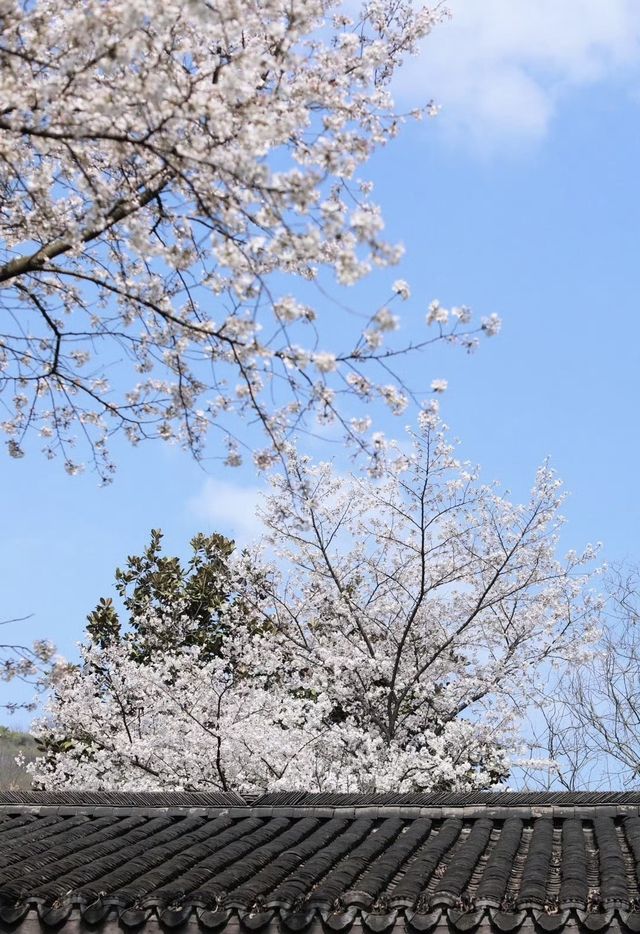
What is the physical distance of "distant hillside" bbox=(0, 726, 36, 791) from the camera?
2574 centimetres

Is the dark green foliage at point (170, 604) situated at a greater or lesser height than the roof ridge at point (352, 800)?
greater

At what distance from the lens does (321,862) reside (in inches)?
203

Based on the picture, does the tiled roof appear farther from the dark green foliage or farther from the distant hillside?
the distant hillside

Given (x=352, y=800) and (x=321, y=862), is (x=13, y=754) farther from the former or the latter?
(x=321, y=862)

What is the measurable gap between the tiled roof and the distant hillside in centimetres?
1858

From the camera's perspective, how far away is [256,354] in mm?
4340

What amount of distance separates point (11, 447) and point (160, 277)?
1613 millimetres

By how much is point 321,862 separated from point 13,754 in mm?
26597

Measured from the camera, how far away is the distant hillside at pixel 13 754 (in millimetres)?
25739

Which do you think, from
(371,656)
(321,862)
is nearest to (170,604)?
(371,656)

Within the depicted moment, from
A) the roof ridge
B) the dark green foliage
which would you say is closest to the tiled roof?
the roof ridge

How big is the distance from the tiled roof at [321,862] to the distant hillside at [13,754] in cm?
1858

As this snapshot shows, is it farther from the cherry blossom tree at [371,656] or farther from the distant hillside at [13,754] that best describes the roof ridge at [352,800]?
the distant hillside at [13,754]

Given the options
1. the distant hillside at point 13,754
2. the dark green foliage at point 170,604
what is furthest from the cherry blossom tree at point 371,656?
the distant hillside at point 13,754
